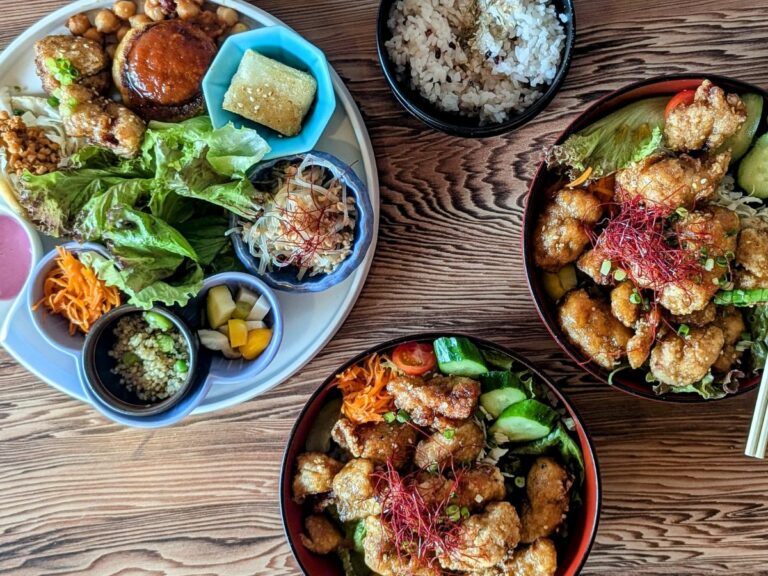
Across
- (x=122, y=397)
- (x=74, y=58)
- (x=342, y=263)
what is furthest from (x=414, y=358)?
(x=74, y=58)

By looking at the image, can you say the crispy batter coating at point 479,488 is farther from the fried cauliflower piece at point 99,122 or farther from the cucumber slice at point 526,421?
the fried cauliflower piece at point 99,122

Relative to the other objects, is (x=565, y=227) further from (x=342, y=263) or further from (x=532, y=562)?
(x=532, y=562)

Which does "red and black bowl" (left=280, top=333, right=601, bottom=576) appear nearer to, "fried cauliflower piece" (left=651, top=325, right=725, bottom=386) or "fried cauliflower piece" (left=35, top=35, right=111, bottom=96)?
"fried cauliflower piece" (left=651, top=325, right=725, bottom=386)

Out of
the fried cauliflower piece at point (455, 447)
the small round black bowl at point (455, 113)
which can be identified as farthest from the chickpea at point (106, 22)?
the fried cauliflower piece at point (455, 447)

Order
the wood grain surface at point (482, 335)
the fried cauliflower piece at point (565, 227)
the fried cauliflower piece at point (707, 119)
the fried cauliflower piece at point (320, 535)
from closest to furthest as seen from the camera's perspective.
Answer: the fried cauliflower piece at point (707, 119) → the fried cauliflower piece at point (565, 227) → the fried cauliflower piece at point (320, 535) → the wood grain surface at point (482, 335)

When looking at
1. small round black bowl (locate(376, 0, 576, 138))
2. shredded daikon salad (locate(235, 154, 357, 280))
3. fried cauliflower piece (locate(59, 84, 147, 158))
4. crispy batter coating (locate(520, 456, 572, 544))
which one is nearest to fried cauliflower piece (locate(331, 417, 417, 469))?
crispy batter coating (locate(520, 456, 572, 544))

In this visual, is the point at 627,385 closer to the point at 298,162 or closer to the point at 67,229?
the point at 298,162
